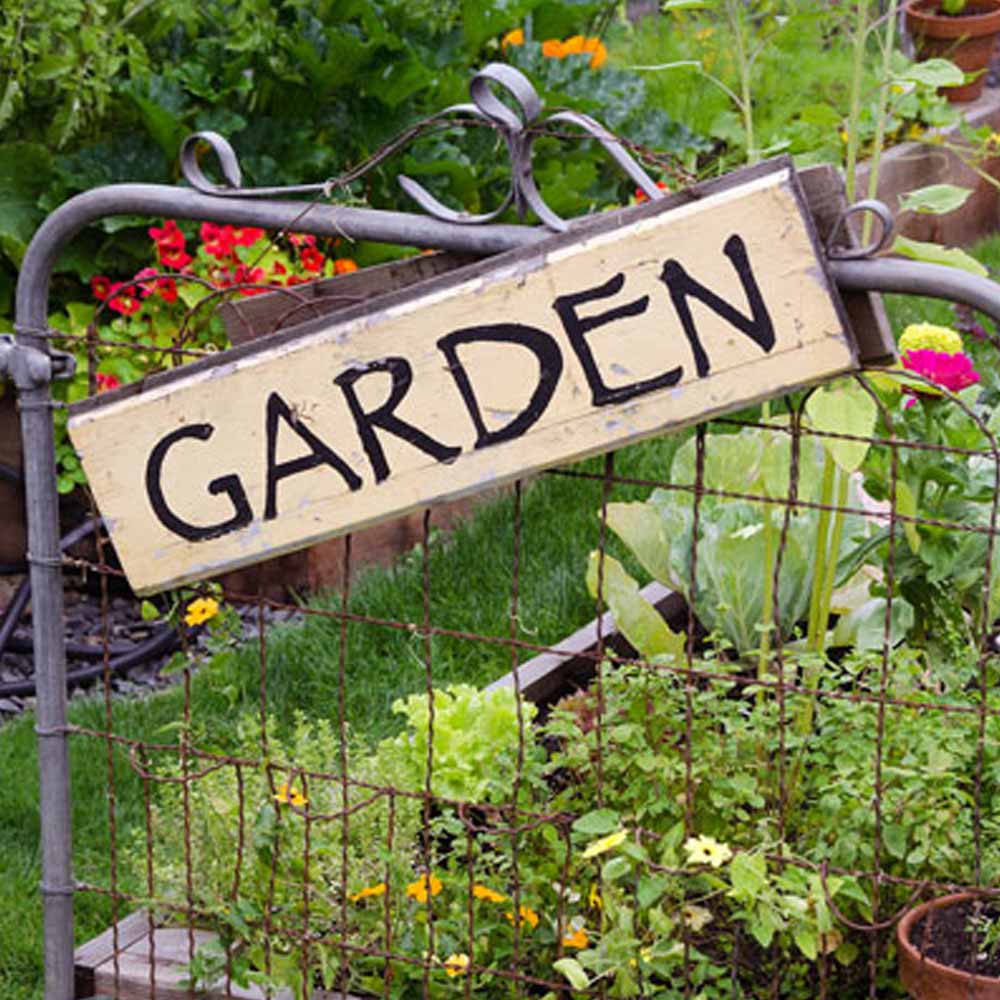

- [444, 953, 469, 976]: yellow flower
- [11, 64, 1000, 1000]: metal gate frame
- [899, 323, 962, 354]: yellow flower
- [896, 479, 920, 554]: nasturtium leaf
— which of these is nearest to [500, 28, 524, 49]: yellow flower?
[899, 323, 962, 354]: yellow flower

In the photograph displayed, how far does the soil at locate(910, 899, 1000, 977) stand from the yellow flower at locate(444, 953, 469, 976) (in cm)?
57

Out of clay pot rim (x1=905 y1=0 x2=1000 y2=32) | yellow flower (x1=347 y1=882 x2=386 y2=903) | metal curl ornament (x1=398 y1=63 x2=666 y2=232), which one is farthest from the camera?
clay pot rim (x1=905 y1=0 x2=1000 y2=32)

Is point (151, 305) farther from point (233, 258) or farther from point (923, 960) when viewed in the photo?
point (923, 960)

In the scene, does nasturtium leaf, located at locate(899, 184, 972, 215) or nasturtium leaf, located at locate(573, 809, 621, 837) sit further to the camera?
nasturtium leaf, located at locate(899, 184, 972, 215)

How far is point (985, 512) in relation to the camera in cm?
329

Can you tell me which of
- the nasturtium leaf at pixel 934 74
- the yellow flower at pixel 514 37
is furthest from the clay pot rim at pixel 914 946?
the yellow flower at pixel 514 37

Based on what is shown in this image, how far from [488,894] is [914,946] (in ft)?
1.86

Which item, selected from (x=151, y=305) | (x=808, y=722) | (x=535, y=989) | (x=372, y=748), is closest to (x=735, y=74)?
(x=151, y=305)

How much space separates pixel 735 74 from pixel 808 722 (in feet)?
14.4

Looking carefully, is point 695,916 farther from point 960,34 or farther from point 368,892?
point 960,34

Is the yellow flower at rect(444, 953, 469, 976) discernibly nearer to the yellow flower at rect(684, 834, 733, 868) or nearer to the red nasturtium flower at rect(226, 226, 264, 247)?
the yellow flower at rect(684, 834, 733, 868)

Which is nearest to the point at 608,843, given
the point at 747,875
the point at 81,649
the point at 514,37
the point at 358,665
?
the point at 747,875

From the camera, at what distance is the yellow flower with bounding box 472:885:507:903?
2650mm

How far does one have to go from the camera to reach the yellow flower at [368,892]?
107 inches
